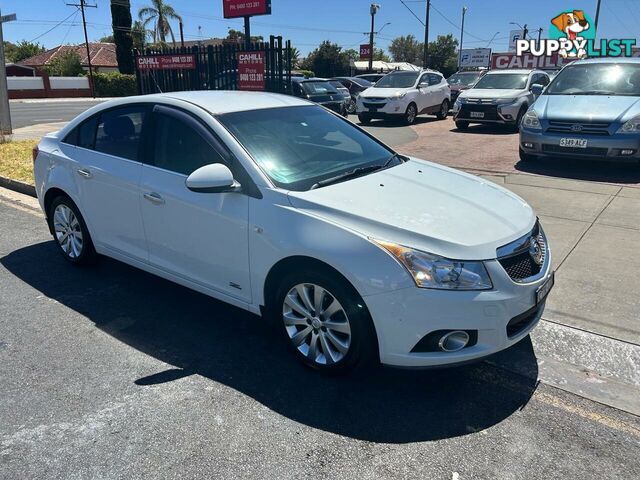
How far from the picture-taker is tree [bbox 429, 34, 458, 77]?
8288 centimetres

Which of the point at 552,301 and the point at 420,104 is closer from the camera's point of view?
the point at 552,301

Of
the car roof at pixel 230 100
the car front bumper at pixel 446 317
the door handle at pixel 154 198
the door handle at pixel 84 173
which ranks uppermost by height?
the car roof at pixel 230 100

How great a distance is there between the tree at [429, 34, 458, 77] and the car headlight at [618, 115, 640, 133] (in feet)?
257

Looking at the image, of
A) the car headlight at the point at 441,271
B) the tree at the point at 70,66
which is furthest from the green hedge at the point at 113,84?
→ the car headlight at the point at 441,271

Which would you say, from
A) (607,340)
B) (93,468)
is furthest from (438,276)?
(93,468)

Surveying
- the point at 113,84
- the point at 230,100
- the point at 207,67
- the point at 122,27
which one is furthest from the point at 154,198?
the point at 122,27

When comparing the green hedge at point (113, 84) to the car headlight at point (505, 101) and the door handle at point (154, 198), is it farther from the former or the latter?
the door handle at point (154, 198)

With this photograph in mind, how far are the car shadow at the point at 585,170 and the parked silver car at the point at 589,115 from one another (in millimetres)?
261

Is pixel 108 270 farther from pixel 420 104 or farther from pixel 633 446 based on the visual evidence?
pixel 420 104

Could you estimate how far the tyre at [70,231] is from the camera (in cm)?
477

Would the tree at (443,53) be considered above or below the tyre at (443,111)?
above

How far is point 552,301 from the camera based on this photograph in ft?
13.8

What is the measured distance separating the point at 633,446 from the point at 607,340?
3.57 feet

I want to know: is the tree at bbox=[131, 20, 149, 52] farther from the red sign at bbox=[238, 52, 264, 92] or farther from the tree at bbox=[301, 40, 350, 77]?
the red sign at bbox=[238, 52, 264, 92]
